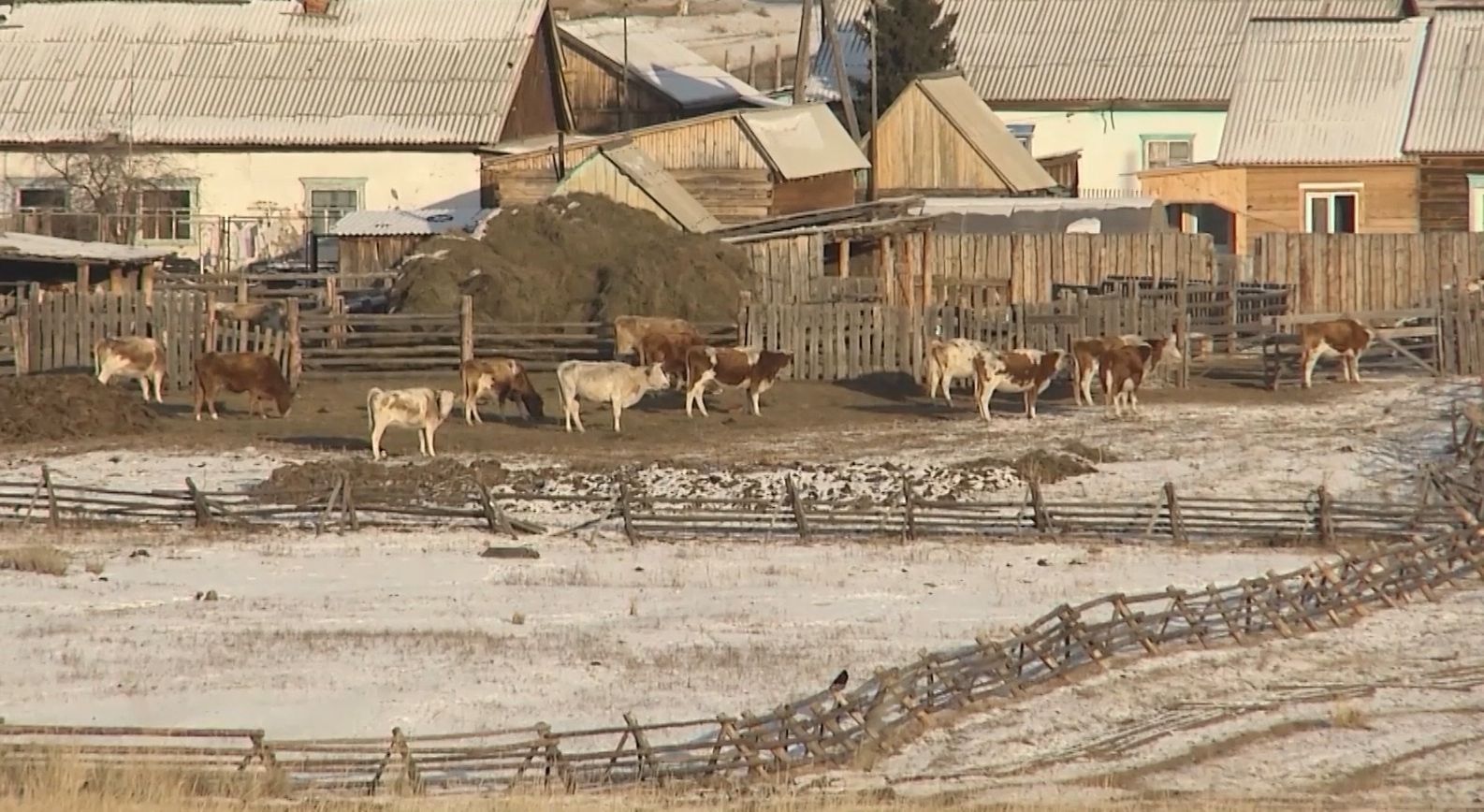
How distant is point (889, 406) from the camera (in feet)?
114

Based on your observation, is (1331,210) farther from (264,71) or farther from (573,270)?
(264,71)

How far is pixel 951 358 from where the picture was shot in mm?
34031

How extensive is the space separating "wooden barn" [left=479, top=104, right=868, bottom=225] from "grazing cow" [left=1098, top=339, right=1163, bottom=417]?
15.9 meters

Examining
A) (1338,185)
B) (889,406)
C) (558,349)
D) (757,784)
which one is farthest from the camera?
(1338,185)

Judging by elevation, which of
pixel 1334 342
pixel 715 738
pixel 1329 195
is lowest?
pixel 715 738

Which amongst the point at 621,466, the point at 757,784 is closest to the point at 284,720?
the point at 757,784

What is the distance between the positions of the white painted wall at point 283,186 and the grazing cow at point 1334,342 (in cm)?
2295

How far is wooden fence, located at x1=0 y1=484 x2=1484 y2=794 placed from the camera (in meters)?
16.4

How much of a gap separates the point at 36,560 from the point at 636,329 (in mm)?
13765

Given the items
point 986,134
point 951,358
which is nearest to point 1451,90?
point 986,134

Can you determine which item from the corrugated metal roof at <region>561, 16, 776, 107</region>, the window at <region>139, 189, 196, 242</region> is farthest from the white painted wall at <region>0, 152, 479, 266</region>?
the corrugated metal roof at <region>561, 16, 776, 107</region>

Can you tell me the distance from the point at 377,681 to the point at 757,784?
4.07m

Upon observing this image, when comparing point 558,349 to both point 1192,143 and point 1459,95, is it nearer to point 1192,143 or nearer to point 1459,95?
point 1459,95

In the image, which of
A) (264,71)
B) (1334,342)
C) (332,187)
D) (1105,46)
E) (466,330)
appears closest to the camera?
(1334,342)
